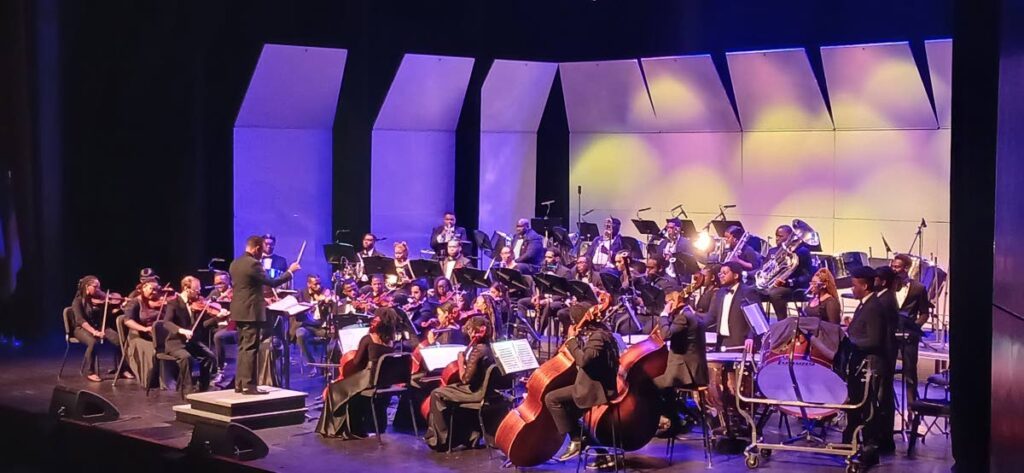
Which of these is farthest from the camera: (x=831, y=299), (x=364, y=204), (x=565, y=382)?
(x=364, y=204)

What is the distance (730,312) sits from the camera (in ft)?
40.5

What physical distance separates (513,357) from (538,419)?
2.37ft

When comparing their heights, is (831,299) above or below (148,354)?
above

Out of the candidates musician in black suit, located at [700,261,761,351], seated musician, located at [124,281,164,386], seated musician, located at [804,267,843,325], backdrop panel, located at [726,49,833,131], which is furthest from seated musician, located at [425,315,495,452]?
backdrop panel, located at [726,49,833,131]

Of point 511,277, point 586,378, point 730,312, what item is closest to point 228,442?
point 586,378

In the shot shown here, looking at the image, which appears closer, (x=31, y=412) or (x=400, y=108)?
(x=31, y=412)

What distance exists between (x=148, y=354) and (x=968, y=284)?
901 cm

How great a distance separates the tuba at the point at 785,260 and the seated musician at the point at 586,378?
5608 millimetres

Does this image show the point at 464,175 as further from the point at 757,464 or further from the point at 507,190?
the point at 757,464

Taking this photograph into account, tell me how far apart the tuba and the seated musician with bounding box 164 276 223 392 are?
6563 mm

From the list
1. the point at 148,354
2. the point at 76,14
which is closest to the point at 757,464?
the point at 148,354

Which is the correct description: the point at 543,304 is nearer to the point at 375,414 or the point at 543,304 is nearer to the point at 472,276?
the point at 472,276

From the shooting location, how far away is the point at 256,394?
12.5 meters

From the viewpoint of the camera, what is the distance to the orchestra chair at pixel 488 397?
11.1m
